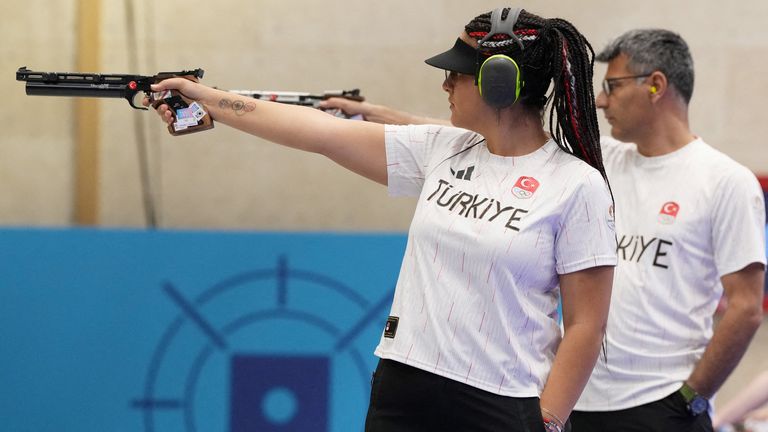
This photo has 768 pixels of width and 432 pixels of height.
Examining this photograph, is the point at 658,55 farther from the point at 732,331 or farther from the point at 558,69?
the point at 558,69

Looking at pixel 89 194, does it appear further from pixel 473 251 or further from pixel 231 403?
pixel 473 251

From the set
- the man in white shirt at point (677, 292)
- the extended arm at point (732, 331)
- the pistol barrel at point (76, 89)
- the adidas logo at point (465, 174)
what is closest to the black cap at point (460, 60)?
the adidas logo at point (465, 174)

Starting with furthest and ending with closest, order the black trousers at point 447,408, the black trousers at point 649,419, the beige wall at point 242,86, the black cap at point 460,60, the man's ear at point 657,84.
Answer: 1. the beige wall at point 242,86
2. the man's ear at point 657,84
3. the black trousers at point 649,419
4. the black cap at point 460,60
5. the black trousers at point 447,408

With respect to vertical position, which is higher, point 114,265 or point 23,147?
point 23,147

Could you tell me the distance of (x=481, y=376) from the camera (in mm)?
1898

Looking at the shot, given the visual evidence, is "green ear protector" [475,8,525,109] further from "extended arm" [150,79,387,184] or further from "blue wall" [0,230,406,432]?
"blue wall" [0,230,406,432]

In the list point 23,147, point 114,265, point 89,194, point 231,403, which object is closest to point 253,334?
point 231,403

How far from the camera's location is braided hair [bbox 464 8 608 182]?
1973mm

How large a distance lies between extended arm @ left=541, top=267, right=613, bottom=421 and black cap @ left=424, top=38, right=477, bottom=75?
0.48 meters

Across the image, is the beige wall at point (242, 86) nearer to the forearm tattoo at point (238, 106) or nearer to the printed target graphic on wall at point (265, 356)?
the printed target graphic on wall at point (265, 356)

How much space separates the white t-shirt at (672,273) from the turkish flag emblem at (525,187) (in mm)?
818

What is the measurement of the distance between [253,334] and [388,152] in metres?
1.83

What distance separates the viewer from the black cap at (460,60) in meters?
2.01

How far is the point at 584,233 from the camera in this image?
1.91 m
